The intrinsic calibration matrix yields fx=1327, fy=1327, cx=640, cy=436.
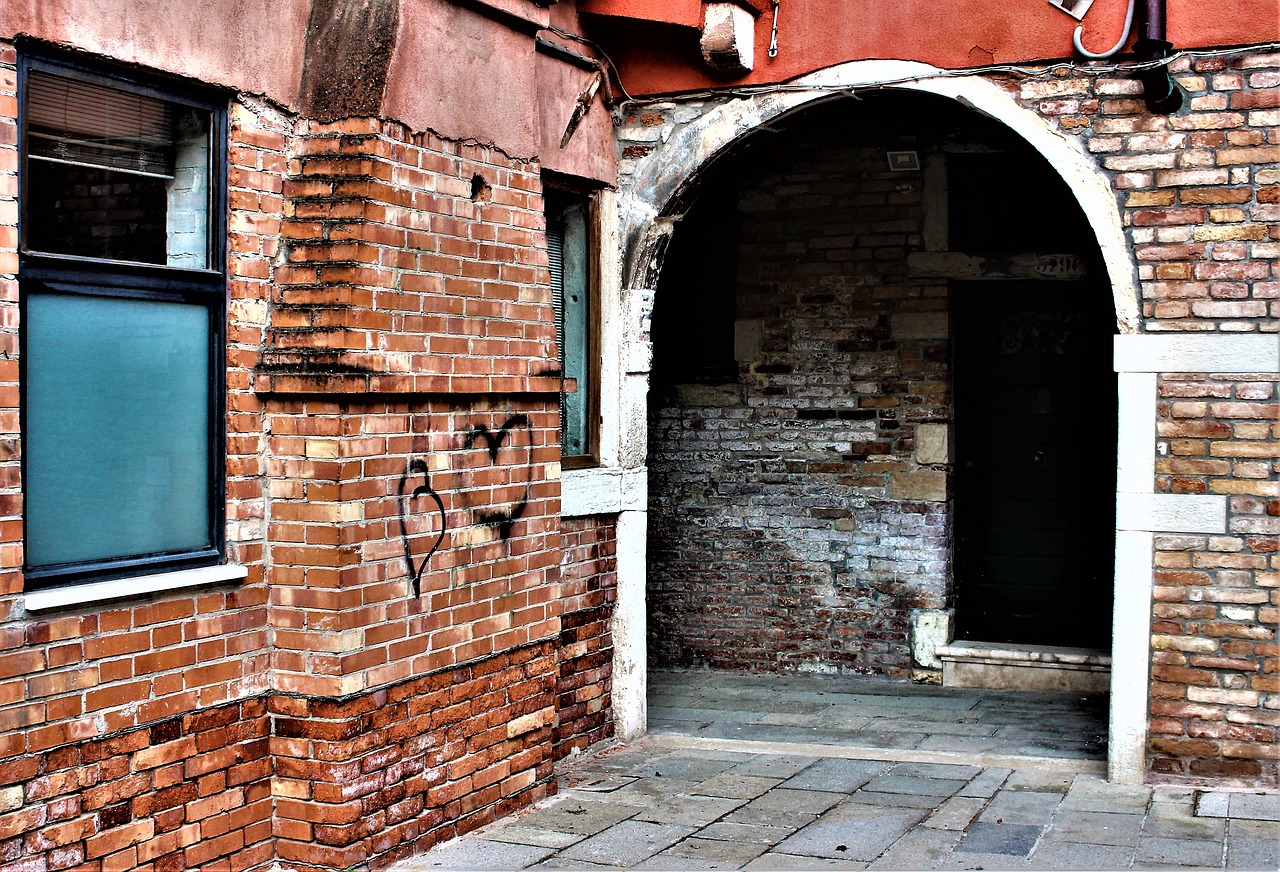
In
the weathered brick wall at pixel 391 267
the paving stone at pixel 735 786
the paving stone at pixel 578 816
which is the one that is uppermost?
the weathered brick wall at pixel 391 267

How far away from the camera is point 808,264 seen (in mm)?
8539

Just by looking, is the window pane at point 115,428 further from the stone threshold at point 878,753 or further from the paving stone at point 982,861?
the stone threshold at point 878,753

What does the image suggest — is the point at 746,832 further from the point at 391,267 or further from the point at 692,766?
the point at 391,267

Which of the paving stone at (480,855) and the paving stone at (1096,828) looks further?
the paving stone at (1096,828)

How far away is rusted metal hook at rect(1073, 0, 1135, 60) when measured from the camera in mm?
5742

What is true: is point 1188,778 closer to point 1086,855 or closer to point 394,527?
point 1086,855

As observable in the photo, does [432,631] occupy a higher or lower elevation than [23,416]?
lower

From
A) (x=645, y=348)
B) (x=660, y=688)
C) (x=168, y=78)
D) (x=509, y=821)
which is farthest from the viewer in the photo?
(x=660, y=688)

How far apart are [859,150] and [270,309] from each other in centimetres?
479

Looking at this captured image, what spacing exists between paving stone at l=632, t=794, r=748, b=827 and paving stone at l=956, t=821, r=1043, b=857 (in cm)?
99

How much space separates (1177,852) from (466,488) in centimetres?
303

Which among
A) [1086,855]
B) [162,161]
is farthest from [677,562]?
[162,161]

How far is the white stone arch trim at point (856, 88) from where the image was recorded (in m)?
5.89

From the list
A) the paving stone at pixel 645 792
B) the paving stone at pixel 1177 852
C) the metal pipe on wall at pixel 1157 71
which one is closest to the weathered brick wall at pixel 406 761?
the paving stone at pixel 645 792
